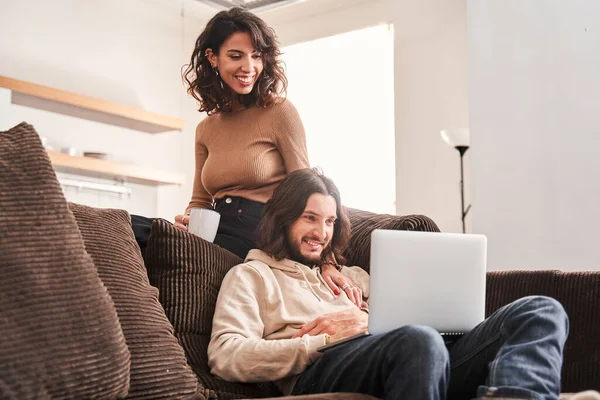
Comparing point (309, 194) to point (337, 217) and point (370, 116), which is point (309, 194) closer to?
point (337, 217)

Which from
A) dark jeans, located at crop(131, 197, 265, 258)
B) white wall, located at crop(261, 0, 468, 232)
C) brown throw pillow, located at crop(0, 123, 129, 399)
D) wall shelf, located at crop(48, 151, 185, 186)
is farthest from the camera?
white wall, located at crop(261, 0, 468, 232)

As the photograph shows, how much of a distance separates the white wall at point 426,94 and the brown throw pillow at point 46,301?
3877 millimetres

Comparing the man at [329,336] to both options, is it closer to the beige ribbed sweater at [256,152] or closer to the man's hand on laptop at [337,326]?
the man's hand on laptop at [337,326]

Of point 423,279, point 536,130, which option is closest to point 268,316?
point 423,279

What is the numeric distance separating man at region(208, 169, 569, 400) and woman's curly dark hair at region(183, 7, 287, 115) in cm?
38

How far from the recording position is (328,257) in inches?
84.0

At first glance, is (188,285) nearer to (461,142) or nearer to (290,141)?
(290,141)

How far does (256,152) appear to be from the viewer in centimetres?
238

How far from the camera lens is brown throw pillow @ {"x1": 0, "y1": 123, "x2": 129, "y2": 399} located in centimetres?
122

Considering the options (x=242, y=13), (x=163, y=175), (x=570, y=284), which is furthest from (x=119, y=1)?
(x=570, y=284)

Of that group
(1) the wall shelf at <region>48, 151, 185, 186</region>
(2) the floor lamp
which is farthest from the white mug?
(1) the wall shelf at <region>48, 151, 185, 186</region>

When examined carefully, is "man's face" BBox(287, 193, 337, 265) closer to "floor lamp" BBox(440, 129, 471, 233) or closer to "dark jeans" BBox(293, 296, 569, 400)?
"dark jeans" BBox(293, 296, 569, 400)

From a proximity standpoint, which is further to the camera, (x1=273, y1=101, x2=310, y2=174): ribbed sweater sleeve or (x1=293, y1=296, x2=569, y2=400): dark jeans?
(x1=273, y1=101, x2=310, y2=174): ribbed sweater sleeve

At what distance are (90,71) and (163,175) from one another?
87 cm
